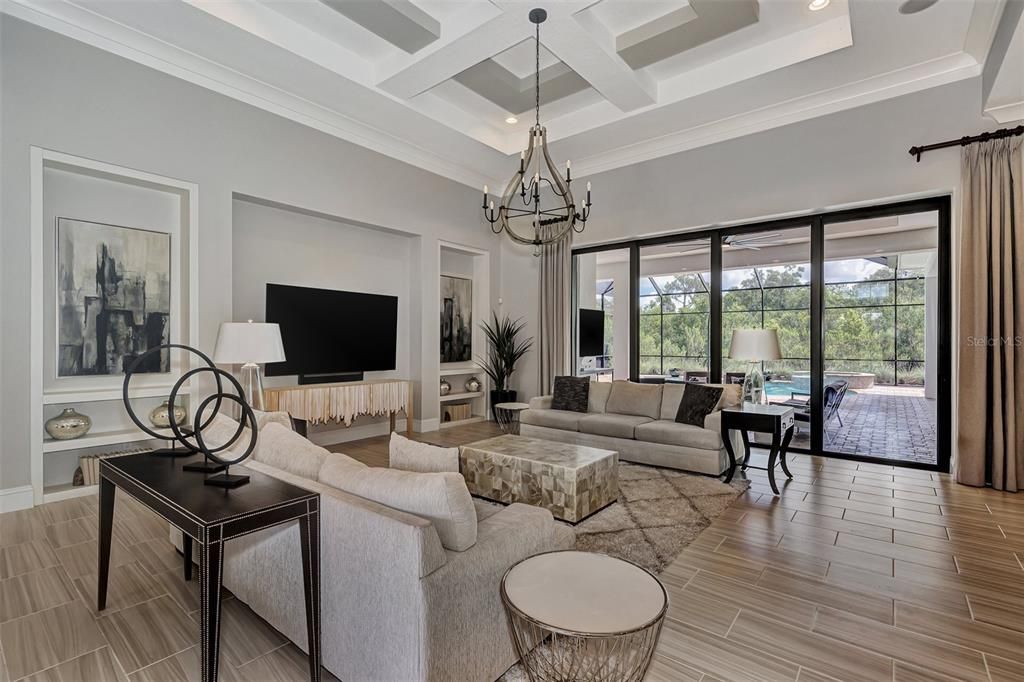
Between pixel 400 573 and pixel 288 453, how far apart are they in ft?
3.20

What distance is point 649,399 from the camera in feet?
17.5

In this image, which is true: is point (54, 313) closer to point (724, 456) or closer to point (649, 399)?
point (649, 399)

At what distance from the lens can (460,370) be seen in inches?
281

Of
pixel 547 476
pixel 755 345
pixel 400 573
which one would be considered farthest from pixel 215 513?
pixel 755 345

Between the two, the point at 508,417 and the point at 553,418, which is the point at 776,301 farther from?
the point at 508,417

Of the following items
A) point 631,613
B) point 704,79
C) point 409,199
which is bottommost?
point 631,613

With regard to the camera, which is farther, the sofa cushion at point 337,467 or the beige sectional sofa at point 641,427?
the beige sectional sofa at point 641,427

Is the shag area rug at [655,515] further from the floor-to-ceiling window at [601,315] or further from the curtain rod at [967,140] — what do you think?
the curtain rod at [967,140]

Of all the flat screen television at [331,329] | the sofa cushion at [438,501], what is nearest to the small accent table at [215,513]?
the sofa cushion at [438,501]

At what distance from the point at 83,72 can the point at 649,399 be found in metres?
5.67

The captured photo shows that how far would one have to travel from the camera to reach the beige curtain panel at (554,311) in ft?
22.8

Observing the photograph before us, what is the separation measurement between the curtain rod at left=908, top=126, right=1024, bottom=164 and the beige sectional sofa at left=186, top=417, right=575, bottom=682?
4.88m

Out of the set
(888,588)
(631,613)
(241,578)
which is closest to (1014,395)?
(888,588)

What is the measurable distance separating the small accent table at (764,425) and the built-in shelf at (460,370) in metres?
3.79
